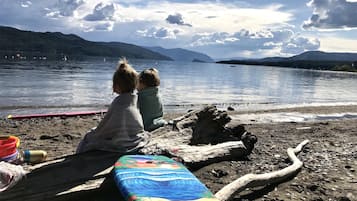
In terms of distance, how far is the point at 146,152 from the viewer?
7594mm

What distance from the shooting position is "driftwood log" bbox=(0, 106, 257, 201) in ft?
19.5

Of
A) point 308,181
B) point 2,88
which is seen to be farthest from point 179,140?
point 2,88

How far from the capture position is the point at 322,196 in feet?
24.2

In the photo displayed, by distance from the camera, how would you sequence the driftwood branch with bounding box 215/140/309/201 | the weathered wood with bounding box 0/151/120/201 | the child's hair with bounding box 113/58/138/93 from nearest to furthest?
the weathered wood with bounding box 0/151/120/201 < the driftwood branch with bounding box 215/140/309/201 < the child's hair with bounding box 113/58/138/93

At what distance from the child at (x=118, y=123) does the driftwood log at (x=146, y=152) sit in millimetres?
207

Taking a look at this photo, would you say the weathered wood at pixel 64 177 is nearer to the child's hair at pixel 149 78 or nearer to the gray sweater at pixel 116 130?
the gray sweater at pixel 116 130

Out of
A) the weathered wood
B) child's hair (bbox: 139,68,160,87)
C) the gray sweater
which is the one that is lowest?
the weathered wood

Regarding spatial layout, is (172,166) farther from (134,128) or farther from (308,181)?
(308,181)

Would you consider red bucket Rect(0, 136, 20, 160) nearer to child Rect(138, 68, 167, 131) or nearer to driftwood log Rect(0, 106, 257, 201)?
driftwood log Rect(0, 106, 257, 201)

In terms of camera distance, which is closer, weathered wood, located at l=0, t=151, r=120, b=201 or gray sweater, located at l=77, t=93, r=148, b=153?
weathered wood, located at l=0, t=151, r=120, b=201

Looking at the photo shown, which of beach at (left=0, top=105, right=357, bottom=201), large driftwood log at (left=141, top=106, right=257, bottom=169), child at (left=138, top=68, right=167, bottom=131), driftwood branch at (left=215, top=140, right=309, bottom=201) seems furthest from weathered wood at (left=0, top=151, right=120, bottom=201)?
child at (left=138, top=68, right=167, bottom=131)

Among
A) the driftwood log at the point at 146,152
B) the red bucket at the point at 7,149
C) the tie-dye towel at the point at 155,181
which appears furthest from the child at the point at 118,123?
the red bucket at the point at 7,149

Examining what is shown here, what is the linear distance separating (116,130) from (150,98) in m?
2.43

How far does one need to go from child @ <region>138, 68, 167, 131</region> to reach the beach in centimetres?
206
